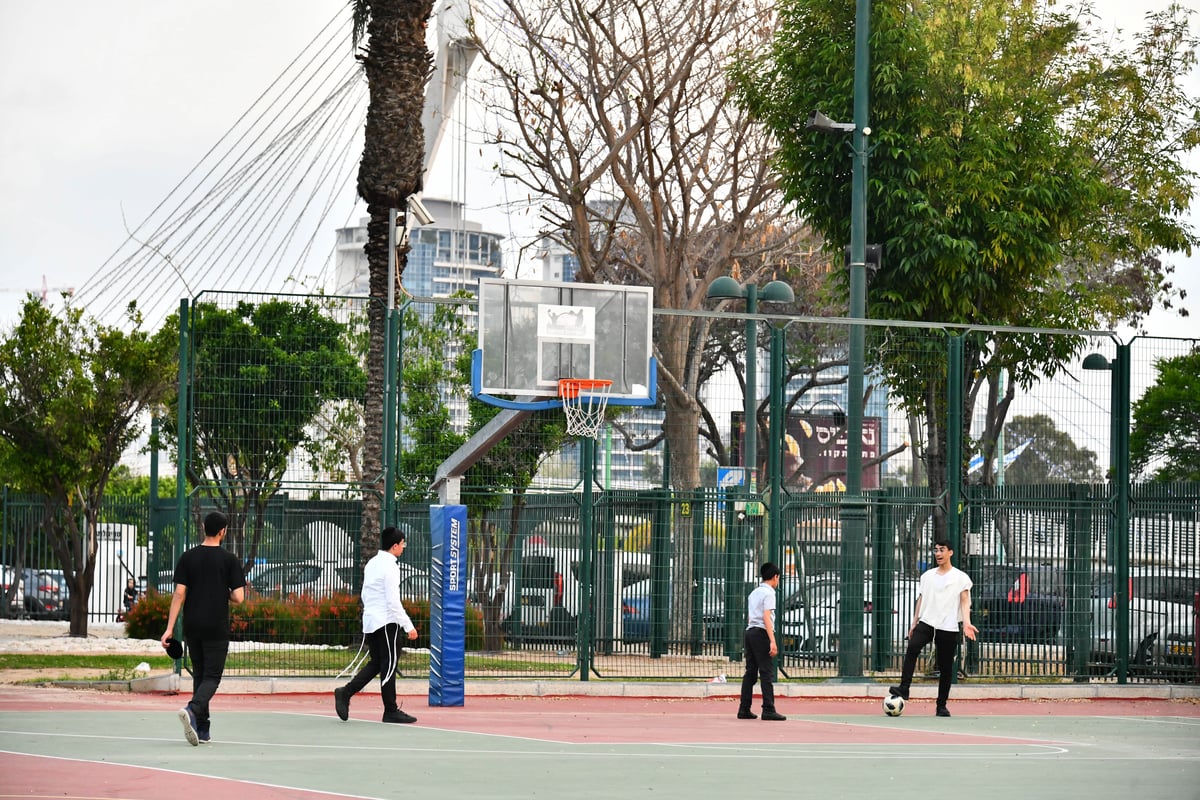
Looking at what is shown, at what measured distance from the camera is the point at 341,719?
43.5ft

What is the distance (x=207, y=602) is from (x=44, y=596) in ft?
81.5

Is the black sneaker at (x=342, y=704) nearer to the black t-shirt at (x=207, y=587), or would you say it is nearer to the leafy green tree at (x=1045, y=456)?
the black t-shirt at (x=207, y=587)

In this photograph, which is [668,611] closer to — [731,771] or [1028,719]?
[1028,719]

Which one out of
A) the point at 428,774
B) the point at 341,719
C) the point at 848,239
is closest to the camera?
the point at 428,774

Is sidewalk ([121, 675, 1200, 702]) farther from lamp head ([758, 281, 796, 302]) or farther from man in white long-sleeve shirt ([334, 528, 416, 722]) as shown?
lamp head ([758, 281, 796, 302])

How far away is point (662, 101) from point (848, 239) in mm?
5563

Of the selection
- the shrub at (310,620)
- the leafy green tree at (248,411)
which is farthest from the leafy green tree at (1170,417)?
the leafy green tree at (248,411)

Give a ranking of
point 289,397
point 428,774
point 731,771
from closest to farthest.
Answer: point 428,774 < point 731,771 < point 289,397

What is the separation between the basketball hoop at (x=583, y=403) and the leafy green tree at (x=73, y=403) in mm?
12451

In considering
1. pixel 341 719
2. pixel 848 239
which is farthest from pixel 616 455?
pixel 341 719

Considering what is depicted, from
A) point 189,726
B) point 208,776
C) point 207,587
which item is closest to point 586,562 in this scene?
point 207,587

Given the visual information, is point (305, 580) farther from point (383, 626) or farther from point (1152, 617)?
point (1152, 617)

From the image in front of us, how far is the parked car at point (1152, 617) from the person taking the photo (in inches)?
741

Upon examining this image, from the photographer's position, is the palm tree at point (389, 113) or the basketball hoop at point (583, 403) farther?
the palm tree at point (389, 113)
